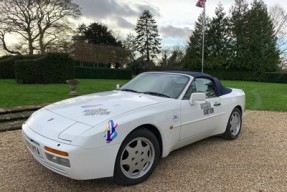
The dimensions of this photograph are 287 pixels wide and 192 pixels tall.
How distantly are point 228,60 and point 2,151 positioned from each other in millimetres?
37518

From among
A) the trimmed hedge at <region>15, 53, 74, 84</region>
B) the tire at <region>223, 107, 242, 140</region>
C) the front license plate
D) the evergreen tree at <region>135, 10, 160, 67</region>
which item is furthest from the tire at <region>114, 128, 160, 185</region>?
the evergreen tree at <region>135, 10, 160, 67</region>

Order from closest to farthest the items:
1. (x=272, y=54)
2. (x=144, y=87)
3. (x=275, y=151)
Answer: (x=144, y=87) < (x=275, y=151) < (x=272, y=54)

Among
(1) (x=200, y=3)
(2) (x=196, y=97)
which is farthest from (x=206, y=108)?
(1) (x=200, y=3)

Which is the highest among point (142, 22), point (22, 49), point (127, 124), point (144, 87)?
point (142, 22)

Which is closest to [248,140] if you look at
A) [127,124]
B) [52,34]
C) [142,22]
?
[127,124]

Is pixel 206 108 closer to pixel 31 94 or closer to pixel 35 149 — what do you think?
pixel 35 149

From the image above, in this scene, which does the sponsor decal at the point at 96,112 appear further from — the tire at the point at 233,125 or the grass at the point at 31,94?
the grass at the point at 31,94

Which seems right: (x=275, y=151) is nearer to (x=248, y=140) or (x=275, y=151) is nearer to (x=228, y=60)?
(x=248, y=140)

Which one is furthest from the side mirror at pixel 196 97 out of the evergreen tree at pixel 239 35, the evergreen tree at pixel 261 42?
the evergreen tree at pixel 239 35

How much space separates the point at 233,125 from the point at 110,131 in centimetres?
335

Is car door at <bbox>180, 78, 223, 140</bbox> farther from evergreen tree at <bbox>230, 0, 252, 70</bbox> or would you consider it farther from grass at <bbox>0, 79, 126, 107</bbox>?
evergreen tree at <bbox>230, 0, 252, 70</bbox>

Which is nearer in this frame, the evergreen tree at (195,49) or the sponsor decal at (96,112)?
the sponsor decal at (96,112)

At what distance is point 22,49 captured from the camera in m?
29.0

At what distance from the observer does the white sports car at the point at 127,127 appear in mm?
2723
